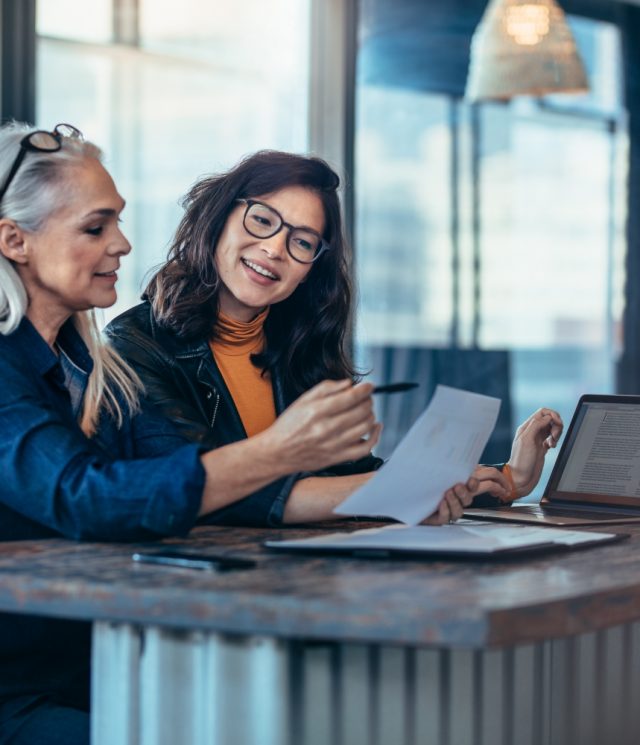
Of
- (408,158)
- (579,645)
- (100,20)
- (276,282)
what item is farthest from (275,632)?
(408,158)

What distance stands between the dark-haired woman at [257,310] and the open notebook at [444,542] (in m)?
0.41

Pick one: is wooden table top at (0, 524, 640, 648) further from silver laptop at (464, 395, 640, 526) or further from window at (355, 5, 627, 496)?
window at (355, 5, 627, 496)

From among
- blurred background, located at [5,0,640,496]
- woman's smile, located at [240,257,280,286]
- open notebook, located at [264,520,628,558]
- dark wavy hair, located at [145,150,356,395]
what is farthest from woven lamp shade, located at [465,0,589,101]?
open notebook, located at [264,520,628,558]

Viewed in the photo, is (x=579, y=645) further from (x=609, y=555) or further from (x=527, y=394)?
(x=527, y=394)

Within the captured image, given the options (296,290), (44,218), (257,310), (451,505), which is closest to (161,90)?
(296,290)

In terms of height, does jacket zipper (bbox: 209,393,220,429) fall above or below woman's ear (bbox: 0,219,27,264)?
below

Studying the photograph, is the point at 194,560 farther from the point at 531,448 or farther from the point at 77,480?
the point at 531,448

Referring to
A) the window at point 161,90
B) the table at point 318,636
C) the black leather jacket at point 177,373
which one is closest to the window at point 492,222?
the window at point 161,90

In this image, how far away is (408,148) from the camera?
18.1 feet

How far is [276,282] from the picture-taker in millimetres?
2254

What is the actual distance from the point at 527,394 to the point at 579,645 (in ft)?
14.8

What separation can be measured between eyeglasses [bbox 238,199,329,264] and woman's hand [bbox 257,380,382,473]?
86 centimetres

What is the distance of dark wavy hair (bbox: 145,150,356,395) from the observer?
7.40 feet

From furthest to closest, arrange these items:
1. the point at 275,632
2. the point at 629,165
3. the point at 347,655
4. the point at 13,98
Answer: the point at 629,165 < the point at 13,98 < the point at 347,655 < the point at 275,632
